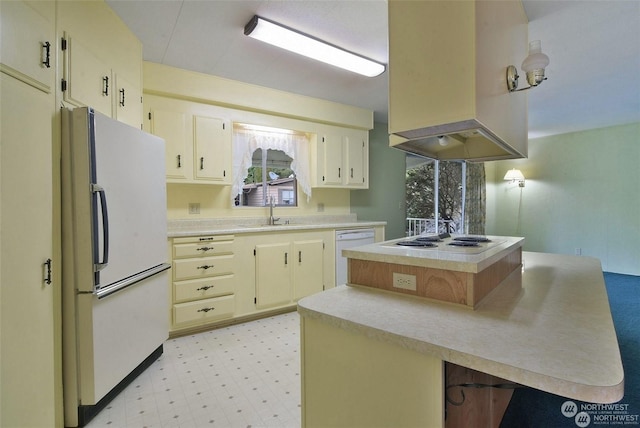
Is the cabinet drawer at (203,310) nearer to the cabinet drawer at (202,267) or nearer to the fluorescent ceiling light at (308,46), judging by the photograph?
the cabinet drawer at (202,267)

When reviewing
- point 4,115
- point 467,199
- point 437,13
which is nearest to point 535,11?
point 437,13

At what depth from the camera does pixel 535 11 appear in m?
2.01

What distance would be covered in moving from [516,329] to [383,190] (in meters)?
4.03

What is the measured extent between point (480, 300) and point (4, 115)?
2.05 m

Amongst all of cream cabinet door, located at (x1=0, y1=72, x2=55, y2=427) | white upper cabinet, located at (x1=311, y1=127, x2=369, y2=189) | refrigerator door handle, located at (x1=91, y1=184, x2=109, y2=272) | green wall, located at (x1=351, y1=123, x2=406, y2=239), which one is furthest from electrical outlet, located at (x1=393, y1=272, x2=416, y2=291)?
green wall, located at (x1=351, y1=123, x2=406, y2=239)

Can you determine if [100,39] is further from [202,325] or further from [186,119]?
[202,325]

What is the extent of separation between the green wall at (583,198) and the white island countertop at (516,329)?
4.96m

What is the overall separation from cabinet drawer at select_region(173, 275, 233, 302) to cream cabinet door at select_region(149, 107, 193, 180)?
993 millimetres

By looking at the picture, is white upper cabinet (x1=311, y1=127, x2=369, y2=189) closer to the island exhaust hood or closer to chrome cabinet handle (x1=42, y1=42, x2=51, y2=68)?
the island exhaust hood

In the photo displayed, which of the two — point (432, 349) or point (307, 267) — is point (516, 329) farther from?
point (307, 267)

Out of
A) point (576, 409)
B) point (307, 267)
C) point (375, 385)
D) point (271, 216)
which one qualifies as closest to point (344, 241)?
point (307, 267)

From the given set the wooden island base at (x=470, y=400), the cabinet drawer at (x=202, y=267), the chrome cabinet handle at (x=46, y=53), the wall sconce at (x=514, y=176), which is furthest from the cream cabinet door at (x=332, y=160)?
the wall sconce at (x=514, y=176)

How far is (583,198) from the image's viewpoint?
17.7ft

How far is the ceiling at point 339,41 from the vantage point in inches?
78.5
